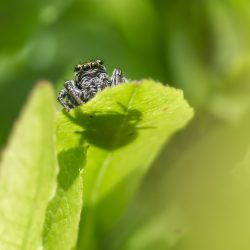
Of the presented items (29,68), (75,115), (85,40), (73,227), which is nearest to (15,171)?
(73,227)

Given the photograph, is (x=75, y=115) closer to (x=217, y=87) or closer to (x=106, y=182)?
(x=106, y=182)

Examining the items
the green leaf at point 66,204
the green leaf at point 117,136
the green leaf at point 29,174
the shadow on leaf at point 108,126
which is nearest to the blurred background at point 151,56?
the green leaf at point 117,136

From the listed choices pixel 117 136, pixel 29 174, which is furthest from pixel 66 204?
pixel 117 136

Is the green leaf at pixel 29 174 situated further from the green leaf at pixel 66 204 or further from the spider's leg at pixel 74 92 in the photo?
the spider's leg at pixel 74 92

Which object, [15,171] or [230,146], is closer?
[15,171]

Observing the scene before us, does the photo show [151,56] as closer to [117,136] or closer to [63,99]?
[63,99]

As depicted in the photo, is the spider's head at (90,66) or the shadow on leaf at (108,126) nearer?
the shadow on leaf at (108,126)
